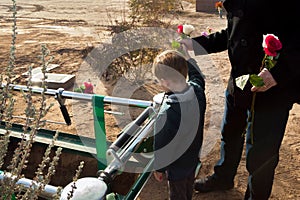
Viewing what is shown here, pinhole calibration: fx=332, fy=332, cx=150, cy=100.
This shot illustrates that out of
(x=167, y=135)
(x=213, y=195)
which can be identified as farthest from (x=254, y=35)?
(x=213, y=195)

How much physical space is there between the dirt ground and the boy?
28.2 inches

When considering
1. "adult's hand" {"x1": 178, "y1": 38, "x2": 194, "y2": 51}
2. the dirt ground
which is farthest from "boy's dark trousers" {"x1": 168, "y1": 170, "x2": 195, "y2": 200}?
"adult's hand" {"x1": 178, "y1": 38, "x2": 194, "y2": 51}

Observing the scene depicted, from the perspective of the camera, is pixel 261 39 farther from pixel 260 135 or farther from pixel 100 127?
pixel 100 127

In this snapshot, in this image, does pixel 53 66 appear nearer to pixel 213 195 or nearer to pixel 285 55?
pixel 213 195

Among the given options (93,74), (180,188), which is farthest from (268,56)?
(93,74)

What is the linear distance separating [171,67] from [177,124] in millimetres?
339

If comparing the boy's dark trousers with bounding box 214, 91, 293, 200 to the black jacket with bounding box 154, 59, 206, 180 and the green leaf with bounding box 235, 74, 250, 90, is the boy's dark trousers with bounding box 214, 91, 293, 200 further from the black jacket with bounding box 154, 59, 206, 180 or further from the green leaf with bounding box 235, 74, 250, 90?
the black jacket with bounding box 154, 59, 206, 180

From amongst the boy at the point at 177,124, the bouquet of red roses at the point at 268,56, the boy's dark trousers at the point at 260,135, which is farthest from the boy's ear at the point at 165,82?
the boy's dark trousers at the point at 260,135

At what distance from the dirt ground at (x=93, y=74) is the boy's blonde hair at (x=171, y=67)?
3.11 feet

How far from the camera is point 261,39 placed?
1849 mm

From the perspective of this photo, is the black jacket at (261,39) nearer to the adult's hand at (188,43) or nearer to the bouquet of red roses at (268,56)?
the bouquet of red roses at (268,56)

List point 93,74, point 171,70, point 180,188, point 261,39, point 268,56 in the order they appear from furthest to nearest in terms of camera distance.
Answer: point 93,74
point 180,188
point 171,70
point 261,39
point 268,56

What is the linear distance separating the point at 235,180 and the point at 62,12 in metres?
12.9

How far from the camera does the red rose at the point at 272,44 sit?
5.25 ft
